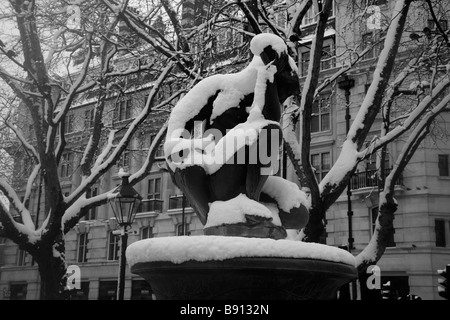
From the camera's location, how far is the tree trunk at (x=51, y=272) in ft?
44.5

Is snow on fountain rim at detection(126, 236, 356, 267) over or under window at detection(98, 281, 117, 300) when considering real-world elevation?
over

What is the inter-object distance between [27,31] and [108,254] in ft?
84.6

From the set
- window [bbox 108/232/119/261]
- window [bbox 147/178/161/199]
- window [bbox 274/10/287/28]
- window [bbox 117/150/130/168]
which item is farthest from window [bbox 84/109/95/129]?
window [bbox 108/232/119/261]

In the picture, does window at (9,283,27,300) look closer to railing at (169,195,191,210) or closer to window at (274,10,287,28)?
railing at (169,195,191,210)

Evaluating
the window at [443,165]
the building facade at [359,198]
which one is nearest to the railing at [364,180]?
the building facade at [359,198]

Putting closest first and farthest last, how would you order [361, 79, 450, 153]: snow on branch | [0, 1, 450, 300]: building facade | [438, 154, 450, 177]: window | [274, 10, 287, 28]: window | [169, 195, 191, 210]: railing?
[361, 79, 450, 153]: snow on branch < [274, 10, 287, 28]: window < [0, 1, 450, 300]: building facade < [438, 154, 450, 177]: window < [169, 195, 191, 210]: railing

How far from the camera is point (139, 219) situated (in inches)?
1463

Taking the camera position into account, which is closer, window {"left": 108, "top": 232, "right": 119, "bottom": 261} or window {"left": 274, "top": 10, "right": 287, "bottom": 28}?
window {"left": 274, "top": 10, "right": 287, "bottom": 28}

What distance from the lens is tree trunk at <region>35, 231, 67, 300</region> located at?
13.6m

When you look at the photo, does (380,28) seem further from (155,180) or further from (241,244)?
(155,180)

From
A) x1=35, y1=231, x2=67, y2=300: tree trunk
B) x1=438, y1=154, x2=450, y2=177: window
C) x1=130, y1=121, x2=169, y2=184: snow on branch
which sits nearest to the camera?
x1=35, y1=231, x2=67, y2=300: tree trunk

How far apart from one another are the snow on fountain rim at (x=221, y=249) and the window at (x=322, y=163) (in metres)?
25.7

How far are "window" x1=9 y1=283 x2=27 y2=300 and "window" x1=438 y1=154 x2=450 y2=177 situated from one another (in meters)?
32.5
